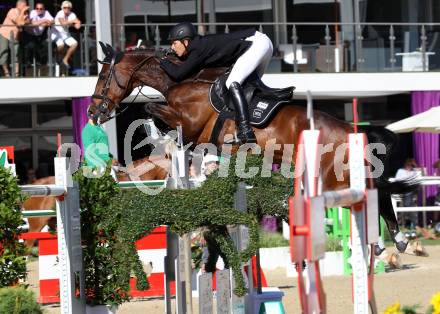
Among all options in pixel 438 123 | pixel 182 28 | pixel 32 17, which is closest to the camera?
pixel 182 28

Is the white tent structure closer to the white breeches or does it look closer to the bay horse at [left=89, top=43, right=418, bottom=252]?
the bay horse at [left=89, top=43, right=418, bottom=252]

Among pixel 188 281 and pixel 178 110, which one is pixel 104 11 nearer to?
pixel 178 110

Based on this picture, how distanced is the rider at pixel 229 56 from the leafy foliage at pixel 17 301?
2.77 m

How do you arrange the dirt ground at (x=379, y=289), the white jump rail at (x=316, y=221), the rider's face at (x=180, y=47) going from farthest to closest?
the rider's face at (x=180, y=47)
the dirt ground at (x=379, y=289)
the white jump rail at (x=316, y=221)

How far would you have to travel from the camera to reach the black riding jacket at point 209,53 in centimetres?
802

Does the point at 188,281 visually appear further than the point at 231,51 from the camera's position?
No

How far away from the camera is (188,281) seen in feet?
21.1

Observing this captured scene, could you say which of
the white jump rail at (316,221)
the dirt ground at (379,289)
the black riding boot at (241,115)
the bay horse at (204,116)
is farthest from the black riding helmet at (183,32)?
the white jump rail at (316,221)

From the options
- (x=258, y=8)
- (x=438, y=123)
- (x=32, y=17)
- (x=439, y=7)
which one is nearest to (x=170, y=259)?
(x=438, y=123)

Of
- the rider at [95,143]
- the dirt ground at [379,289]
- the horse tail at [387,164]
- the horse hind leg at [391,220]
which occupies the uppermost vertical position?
the rider at [95,143]

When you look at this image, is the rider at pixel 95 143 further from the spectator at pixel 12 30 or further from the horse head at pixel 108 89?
the spectator at pixel 12 30

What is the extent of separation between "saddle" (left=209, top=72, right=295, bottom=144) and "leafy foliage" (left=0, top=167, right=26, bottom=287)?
2713 millimetres

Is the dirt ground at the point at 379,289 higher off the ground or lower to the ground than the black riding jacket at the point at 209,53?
lower

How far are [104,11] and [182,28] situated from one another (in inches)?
347
